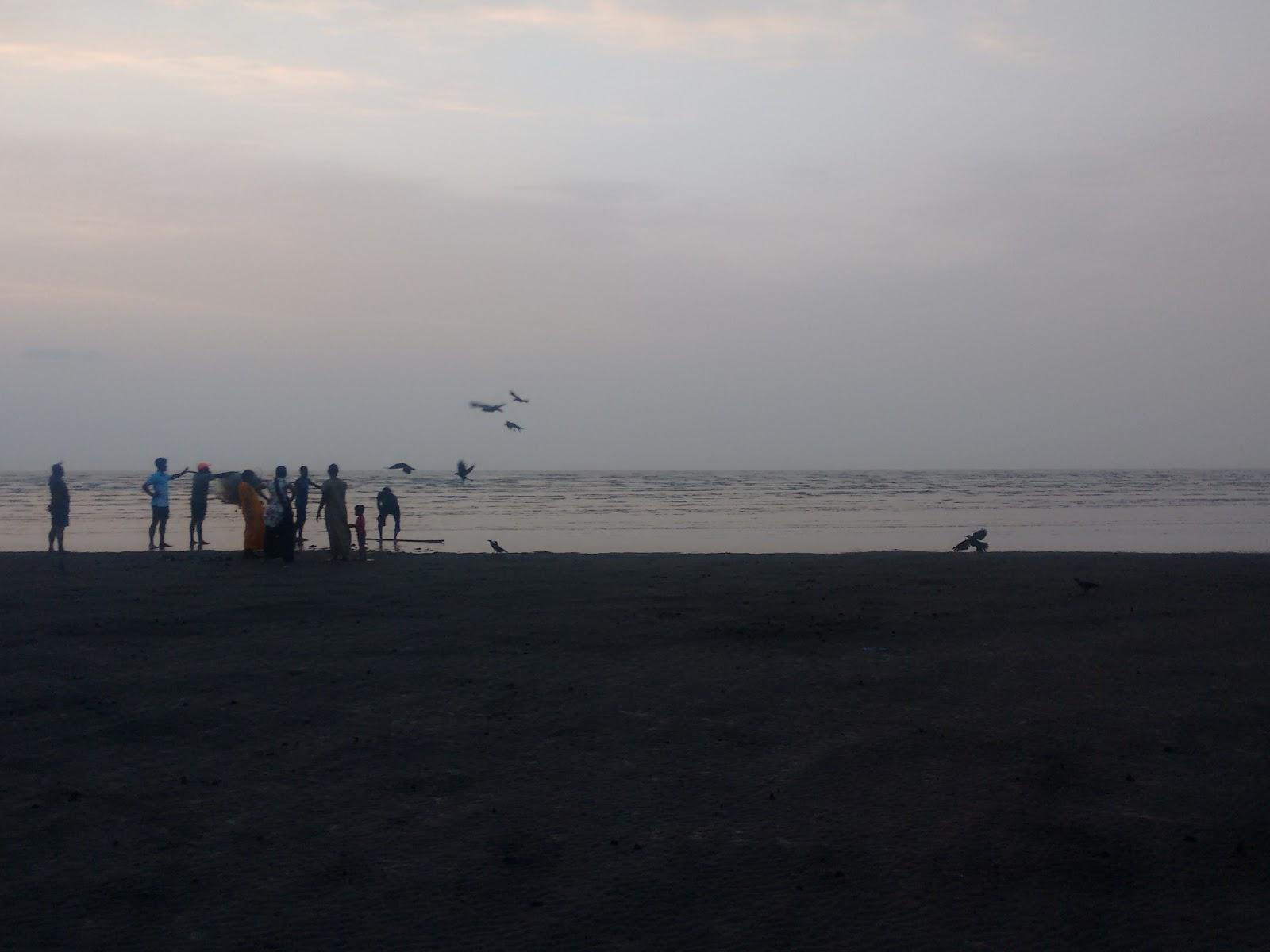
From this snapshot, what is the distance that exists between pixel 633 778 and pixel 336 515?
13971 millimetres

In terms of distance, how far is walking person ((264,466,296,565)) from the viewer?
66.2 ft

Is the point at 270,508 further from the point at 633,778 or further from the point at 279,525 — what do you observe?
the point at 633,778

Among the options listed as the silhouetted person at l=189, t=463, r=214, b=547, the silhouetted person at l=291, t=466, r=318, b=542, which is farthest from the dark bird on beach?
the silhouetted person at l=189, t=463, r=214, b=547

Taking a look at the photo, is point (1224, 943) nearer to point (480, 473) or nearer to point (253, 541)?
point (253, 541)

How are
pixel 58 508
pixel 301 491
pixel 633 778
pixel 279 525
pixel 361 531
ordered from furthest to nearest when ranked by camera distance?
pixel 301 491 < pixel 58 508 < pixel 361 531 < pixel 279 525 < pixel 633 778

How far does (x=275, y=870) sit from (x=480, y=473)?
11118 cm

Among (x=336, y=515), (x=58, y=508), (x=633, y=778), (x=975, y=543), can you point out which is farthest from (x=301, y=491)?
(x=633, y=778)

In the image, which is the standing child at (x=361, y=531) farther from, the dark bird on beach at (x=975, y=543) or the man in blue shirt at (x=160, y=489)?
the dark bird on beach at (x=975, y=543)

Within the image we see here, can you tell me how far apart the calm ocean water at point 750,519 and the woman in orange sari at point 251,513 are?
25.4 feet

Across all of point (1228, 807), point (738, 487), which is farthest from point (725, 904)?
point (738, 487)

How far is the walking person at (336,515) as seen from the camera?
20766 mm

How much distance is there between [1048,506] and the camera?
54.3 m

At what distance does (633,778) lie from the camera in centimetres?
806

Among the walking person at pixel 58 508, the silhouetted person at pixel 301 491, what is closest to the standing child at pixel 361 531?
the silhouetted person at pixel 301 491
